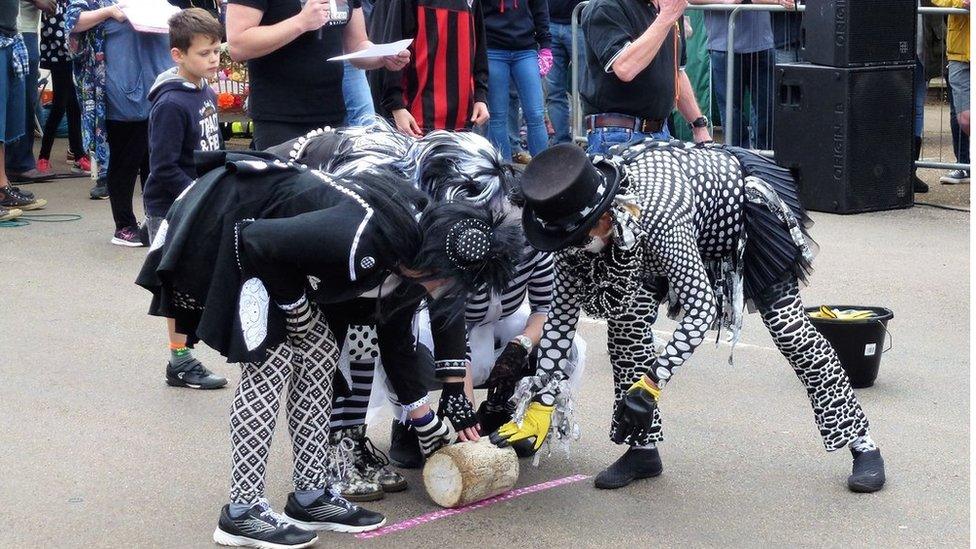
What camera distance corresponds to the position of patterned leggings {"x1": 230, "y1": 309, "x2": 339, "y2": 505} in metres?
3.87

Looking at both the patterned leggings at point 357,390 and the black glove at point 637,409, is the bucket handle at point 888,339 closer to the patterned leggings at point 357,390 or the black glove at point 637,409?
the black glove at point 637,409

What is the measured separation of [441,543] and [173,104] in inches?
101

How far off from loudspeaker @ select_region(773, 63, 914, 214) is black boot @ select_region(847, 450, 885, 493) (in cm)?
442

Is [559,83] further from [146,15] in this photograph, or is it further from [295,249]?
[295,249]

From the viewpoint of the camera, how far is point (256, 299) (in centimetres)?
372

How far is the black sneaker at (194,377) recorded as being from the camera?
219 inches

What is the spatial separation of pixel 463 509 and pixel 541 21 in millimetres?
5091

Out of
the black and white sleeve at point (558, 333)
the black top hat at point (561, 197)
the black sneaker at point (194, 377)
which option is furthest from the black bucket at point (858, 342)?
the black sneaker at point (194, 377)

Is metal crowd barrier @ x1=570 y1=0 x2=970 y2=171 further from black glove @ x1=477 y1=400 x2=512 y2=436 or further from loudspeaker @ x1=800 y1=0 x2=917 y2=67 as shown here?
black glove @ x1=477 y1=400 x2=512 y2=436

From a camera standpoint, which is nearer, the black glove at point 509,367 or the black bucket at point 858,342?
the black glove at point 509,367

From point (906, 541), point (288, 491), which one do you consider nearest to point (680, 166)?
point (906, 541)

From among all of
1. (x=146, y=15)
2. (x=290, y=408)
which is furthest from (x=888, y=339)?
(x=146, y=15)

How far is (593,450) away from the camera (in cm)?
487

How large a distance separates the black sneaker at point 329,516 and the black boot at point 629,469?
0.82 m
